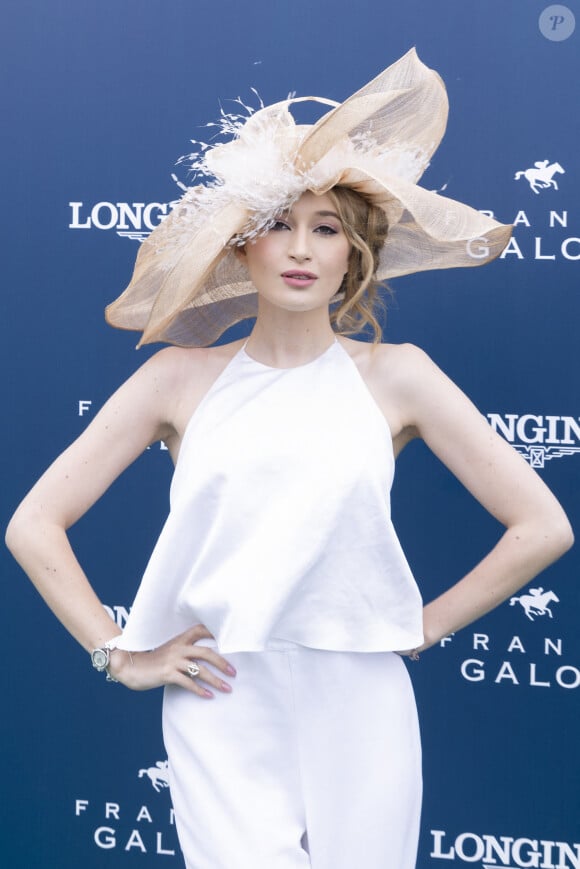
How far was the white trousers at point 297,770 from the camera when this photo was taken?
156 cm

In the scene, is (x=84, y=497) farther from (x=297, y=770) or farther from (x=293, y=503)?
(x=297, y=770)

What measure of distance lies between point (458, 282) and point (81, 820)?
1422 millimetres

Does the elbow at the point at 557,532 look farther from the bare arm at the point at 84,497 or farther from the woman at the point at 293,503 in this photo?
the bare arm at the point at 84,497

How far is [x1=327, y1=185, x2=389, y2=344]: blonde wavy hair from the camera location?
5.36 feet

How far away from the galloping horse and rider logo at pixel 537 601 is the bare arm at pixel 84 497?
88 cm

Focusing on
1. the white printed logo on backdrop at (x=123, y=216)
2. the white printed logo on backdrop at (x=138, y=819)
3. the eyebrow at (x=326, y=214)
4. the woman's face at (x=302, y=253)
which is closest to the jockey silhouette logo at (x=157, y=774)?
the white printed logo on backdrop at (x=138, y=819)

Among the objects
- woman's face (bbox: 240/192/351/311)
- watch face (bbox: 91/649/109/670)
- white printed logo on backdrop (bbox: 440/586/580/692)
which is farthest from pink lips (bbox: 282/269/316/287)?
white printed logo on backdrop (bbox: 440/586/580/692)

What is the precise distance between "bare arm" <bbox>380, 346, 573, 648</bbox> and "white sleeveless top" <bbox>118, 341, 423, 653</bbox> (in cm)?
8

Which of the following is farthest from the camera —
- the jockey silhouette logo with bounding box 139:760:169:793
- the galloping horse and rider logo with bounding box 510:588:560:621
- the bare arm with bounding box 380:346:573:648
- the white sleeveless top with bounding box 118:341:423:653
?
the jockey silhouette logo with bounding box 139:760:169:793

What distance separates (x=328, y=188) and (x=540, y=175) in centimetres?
73

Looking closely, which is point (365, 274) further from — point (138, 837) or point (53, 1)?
point (138, 837)

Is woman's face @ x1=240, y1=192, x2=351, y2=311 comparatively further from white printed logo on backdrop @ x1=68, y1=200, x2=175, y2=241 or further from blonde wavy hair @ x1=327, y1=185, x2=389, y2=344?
white printed logo on backdrop @ x1=68, y1=200, x2=175, y2=241

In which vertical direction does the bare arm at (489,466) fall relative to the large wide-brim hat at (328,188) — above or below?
below

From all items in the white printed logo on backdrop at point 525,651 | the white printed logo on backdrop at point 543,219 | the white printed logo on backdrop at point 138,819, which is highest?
the white printed logo on backdrop at point 543,219
